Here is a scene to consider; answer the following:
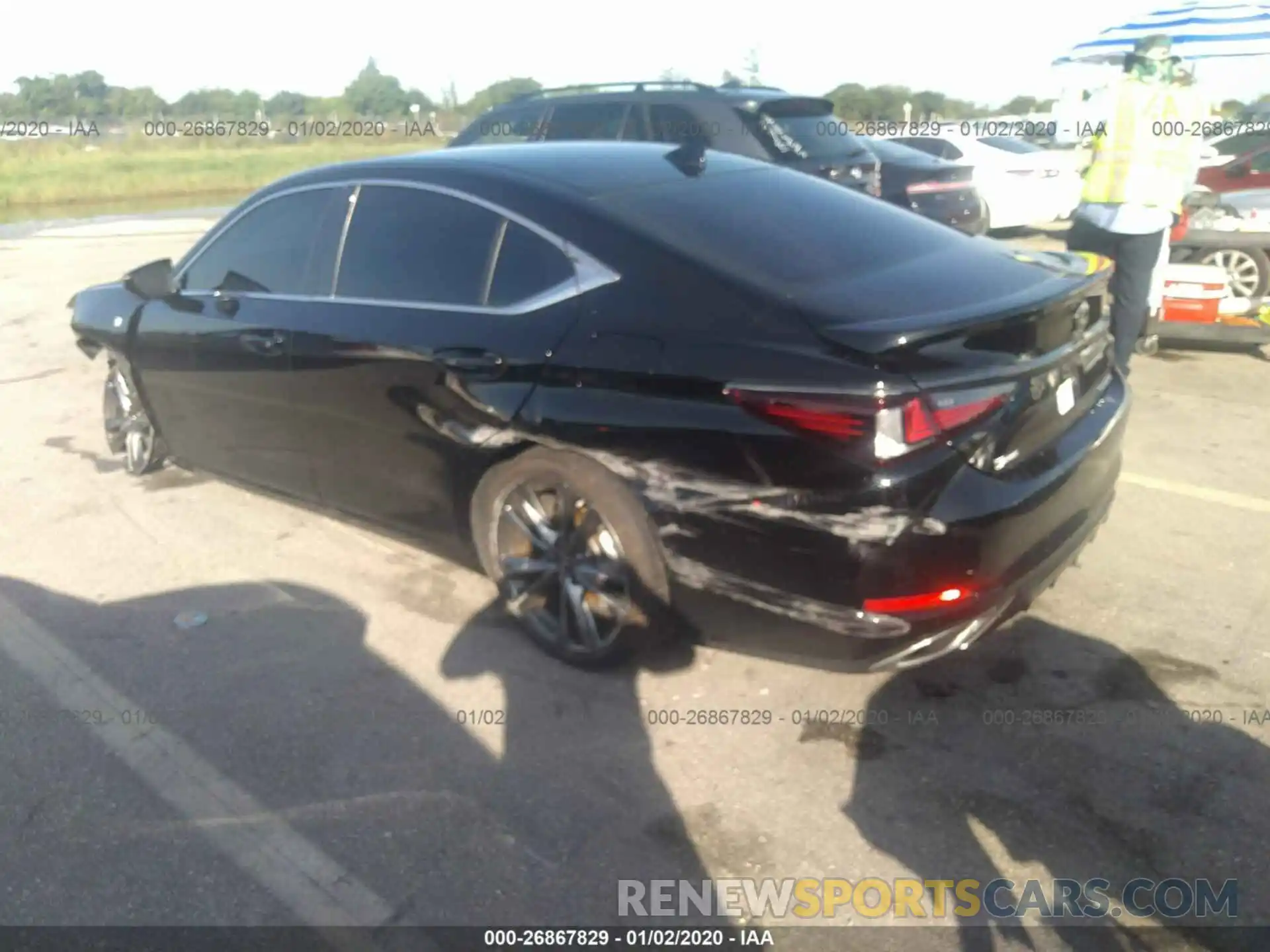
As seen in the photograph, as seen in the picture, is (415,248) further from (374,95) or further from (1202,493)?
(374,95)

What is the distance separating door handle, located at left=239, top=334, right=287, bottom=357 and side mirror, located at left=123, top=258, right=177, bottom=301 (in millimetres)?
856

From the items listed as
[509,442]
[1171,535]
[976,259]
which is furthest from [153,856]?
[1171,535]

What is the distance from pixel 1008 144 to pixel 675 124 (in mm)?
7662

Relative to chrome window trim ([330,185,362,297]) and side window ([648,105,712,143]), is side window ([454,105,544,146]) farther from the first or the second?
chrome window trim ([330,185,362,297])

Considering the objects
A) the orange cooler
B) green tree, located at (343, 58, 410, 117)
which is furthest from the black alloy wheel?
green tree, located at (343, 58, 410, 117)

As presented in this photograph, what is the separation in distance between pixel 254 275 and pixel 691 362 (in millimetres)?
2454

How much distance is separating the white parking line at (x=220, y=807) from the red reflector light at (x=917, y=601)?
1430 millimetres

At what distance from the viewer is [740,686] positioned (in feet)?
12.0

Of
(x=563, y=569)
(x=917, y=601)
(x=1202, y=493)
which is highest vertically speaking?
(x=917, y=601)

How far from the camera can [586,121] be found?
9578 millimetres

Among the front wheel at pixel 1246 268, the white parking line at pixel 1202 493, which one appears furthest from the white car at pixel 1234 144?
the white parking line at pixel 1202 493

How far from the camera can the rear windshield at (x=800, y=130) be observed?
8727mm

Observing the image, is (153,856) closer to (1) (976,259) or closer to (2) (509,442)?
(2) (509,442)

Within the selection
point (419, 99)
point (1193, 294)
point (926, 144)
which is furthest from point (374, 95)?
point (1193, 294)
